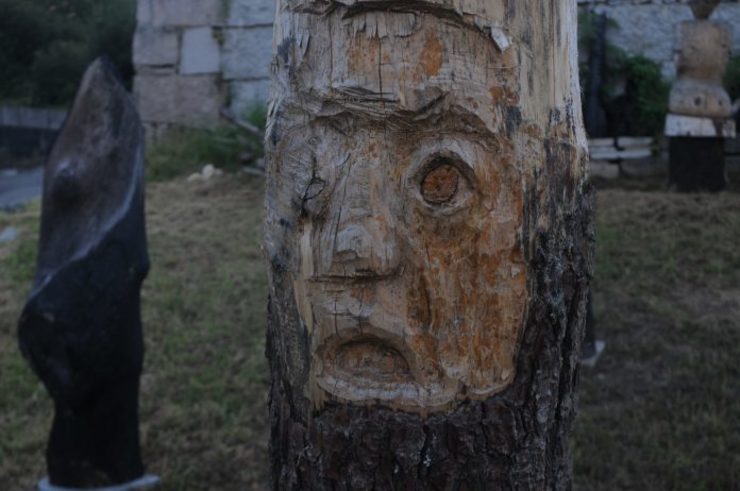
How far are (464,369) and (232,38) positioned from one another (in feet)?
23.7

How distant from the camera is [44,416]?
4.17m

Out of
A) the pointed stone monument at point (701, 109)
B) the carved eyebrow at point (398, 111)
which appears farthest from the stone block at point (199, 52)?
the carved eyebrow at point (398, 111)

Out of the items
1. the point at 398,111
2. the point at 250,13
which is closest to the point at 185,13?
the point at 250,13

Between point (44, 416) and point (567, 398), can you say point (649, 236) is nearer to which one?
point (44, 416)

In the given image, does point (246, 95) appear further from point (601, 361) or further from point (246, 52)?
point (601, 361)

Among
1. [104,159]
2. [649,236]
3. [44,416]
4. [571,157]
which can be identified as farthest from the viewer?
[649,236]

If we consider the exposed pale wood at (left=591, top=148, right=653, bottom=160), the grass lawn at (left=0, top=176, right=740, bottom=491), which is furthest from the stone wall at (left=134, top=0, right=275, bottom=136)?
the exposed pale wood at (left=591, top=148, right=653, bottom=160)

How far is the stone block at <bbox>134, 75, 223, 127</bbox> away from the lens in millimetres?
8477

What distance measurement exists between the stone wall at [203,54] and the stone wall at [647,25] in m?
2.85

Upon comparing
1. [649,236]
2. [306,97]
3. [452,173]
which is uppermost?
[306,97]

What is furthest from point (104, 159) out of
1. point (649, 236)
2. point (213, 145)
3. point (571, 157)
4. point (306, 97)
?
point (213, 145)

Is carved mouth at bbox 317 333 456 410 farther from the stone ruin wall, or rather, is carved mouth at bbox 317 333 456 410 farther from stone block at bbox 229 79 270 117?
stone block at bbox 229 79 270 117

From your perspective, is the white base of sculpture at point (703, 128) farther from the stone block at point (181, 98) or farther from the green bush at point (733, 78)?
the stone block at point (181, 98)

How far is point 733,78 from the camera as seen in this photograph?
7.10 m
